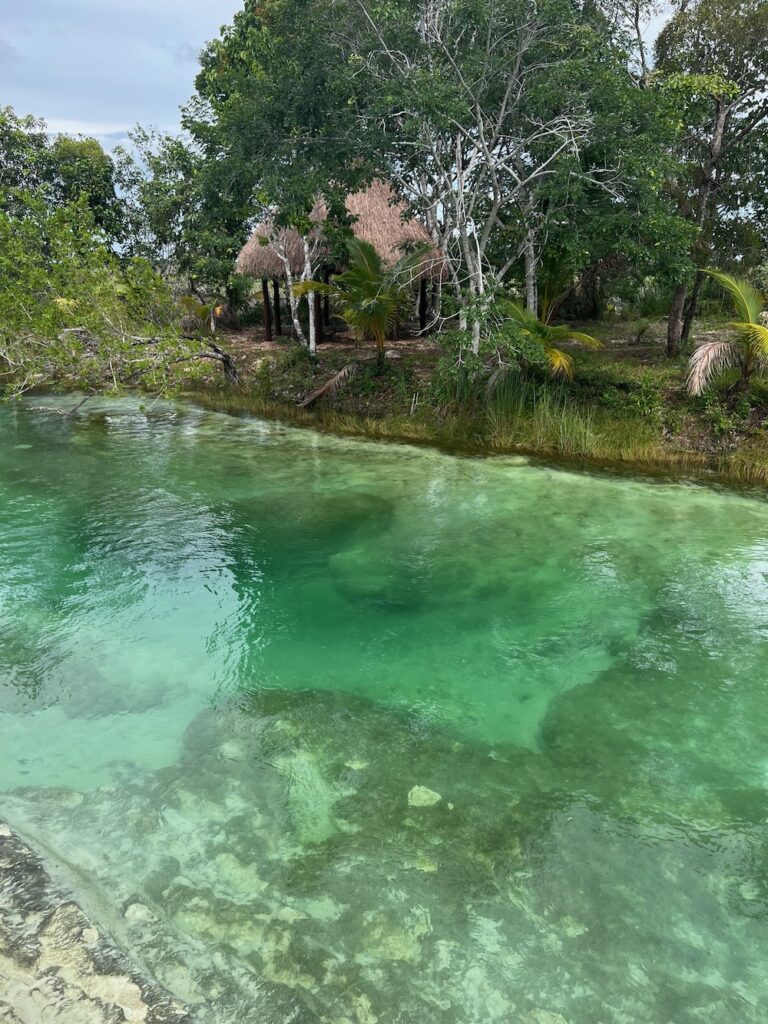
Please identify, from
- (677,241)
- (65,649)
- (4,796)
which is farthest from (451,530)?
(677,241)

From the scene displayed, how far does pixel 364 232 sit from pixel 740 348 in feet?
23.0

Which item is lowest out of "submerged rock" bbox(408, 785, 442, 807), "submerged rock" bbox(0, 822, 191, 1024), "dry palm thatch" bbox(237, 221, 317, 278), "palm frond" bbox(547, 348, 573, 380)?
"submerged rock" bbox(408, 785, 442, 807)

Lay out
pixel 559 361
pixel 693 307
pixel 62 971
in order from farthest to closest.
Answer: pixel 693 307
pixel 559 361
pixel 62 971

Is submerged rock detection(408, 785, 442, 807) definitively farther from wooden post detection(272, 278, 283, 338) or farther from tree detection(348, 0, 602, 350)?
wooden post detection(272, 278, 283, 338)

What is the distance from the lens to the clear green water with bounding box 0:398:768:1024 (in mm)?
1964

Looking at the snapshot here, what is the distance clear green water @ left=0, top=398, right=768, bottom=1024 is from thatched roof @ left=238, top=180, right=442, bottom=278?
761cm

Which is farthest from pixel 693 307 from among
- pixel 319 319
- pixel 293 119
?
pixel 319 319

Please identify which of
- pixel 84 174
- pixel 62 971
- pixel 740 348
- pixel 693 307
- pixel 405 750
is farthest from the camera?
pixel 84 174

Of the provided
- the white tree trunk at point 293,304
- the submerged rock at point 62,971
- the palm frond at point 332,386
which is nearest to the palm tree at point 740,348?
the palm frond at point 332,386

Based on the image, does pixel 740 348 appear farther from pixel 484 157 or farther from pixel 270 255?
pixel 270 255

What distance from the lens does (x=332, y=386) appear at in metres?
9.57

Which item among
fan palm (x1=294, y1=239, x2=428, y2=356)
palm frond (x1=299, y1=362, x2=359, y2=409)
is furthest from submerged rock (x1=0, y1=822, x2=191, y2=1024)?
palm frond (x1=299, y1=362, x2=359, y2=409)

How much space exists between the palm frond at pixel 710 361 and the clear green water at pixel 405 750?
1.85 metres

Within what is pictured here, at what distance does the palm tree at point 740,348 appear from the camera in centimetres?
675
